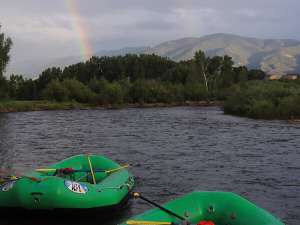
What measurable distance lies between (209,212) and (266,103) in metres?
34.4

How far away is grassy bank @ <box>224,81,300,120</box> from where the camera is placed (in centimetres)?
4103

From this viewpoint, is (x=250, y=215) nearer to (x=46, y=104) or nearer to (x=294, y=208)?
(x=294, y=208)

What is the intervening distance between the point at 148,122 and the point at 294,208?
27495mm

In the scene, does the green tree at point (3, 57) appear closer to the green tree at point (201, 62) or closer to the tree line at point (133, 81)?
the tree line at point (133, 81)

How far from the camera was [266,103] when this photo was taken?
141 ft

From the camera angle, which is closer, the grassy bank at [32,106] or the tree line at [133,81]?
the grassy bank at [32,106]

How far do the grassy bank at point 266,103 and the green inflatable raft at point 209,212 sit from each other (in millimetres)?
A: 31659

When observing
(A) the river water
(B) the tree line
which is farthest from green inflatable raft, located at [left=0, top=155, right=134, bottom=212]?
(B) the tree line

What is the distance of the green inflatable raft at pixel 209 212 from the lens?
929cm

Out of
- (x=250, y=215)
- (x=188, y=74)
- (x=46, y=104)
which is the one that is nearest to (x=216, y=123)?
(x=250, y=215)

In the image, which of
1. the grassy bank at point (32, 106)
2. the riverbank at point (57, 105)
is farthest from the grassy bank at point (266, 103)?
the grassy bank at point (32, 106)

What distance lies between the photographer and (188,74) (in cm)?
9088

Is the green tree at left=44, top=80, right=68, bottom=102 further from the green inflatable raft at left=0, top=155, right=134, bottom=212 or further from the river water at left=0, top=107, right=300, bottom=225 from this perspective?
the green inflatable raft at left=0, top=155, right=134, bottom=212

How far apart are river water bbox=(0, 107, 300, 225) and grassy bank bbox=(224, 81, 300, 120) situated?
11.3 ft
